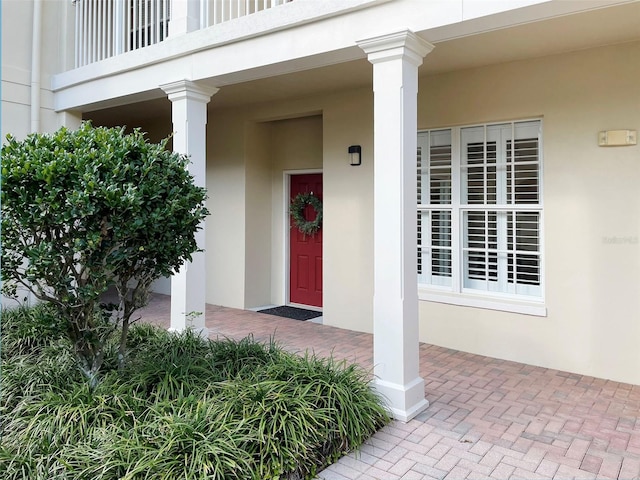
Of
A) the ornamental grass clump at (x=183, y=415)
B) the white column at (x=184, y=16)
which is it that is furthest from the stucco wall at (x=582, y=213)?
the white column at (x=184, y=16)

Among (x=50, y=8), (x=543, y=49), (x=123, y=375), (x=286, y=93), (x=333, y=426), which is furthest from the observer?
(x=50, y=8)

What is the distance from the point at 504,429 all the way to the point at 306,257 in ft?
15.6

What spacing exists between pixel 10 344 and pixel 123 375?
6.73ft

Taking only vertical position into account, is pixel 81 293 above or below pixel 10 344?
above

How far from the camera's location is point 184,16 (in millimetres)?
5727

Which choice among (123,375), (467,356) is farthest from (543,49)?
(123,375)

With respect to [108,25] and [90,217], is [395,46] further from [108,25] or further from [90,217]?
[108,25]

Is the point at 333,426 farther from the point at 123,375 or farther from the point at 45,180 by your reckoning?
the point at 45,180

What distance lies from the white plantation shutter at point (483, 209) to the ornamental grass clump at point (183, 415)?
103 inches

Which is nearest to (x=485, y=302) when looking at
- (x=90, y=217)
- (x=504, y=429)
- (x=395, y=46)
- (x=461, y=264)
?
(x=461, y=264)

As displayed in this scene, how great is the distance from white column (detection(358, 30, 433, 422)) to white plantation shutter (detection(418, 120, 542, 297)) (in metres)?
2.03

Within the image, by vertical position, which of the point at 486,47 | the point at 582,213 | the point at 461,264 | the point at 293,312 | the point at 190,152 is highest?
the point at 486,47

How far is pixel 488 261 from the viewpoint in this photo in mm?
5773

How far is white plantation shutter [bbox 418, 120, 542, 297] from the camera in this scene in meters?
5.46
